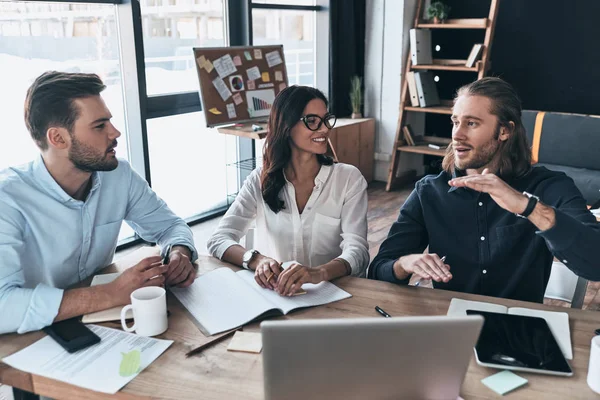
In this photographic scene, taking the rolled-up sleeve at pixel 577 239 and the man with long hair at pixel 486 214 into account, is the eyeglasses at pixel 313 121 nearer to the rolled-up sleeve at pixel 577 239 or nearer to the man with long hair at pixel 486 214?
the man with long hair at pixel 486 214

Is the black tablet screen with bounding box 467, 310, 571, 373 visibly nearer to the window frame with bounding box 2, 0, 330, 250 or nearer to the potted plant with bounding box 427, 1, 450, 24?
the window frame with bounding box 2, 0, 330, 250

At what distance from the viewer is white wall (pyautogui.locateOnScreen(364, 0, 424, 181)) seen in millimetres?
5254

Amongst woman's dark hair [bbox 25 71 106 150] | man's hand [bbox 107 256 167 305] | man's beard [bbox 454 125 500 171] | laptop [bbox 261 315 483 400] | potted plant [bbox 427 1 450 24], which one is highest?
potted plant [bbox 427 1 450 24]

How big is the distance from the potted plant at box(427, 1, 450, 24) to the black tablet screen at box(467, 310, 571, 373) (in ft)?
13.6

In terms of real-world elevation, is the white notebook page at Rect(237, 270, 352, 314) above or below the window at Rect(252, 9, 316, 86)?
below

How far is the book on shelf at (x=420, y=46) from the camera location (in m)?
5.08

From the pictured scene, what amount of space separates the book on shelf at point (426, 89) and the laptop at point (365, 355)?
439 centimetres

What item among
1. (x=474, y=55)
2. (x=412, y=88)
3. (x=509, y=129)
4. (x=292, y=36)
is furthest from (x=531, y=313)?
(x=292, y=36)

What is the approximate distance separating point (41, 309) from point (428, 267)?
3.25ft

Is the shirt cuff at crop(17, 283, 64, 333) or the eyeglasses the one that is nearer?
the shirt cuff at crop(17, 283, 64, 333)

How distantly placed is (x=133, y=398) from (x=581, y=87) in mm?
4785

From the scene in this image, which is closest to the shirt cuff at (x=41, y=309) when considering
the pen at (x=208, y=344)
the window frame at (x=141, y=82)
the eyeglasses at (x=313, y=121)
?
the pen at (x=208, y=344)

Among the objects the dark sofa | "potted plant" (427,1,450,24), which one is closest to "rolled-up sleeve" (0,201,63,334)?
the dark sofa

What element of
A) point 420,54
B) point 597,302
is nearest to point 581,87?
point 420,54
